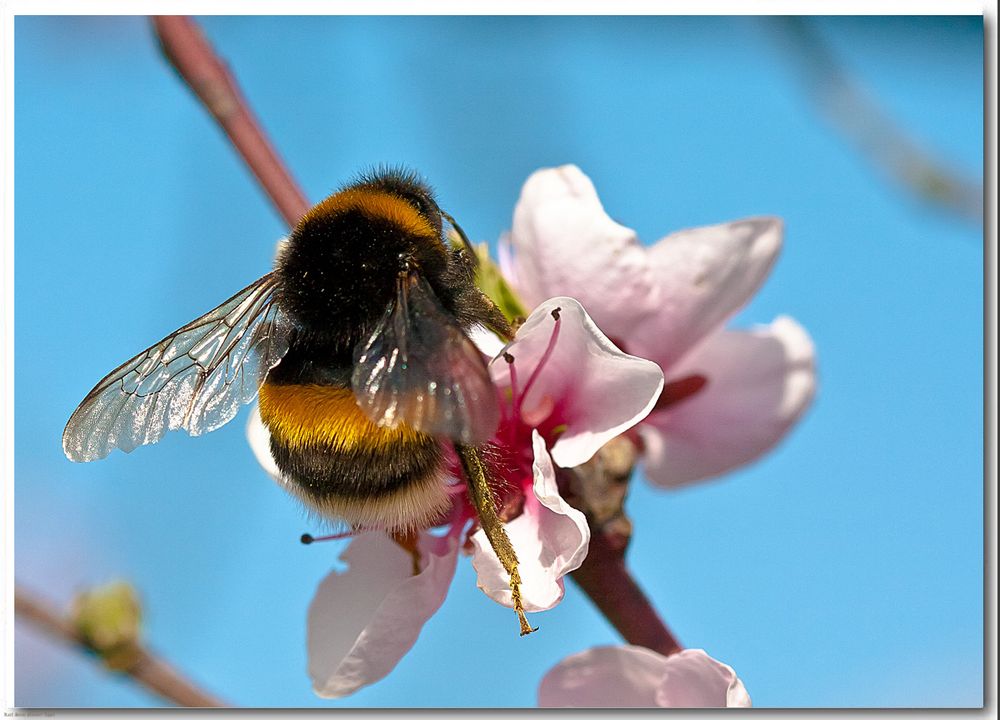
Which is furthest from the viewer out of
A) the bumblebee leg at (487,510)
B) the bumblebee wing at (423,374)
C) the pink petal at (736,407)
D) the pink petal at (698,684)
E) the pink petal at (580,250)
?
the pink petal at (736,407)

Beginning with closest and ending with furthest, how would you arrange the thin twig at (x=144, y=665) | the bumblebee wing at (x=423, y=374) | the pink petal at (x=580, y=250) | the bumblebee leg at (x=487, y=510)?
the bumblebee wing at (x=423, y=374) < the bumblebee leg at (x=487, y=510) < the pink petal at (x=580, y=250) < the thin twig at (x=144, y=665)

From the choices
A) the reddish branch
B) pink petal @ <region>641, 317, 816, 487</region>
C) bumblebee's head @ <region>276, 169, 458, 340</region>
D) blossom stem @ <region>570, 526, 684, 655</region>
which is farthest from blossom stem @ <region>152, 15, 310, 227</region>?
pink petal @ <region>641, 317, 816, 487</region>

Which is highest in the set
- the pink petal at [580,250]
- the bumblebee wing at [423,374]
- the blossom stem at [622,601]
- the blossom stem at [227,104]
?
the blossom stem at [227,104]

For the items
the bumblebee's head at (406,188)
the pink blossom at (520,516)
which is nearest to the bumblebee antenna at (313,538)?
the pink blossom at (520,516)

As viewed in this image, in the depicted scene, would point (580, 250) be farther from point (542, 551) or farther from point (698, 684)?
point (698, 684)

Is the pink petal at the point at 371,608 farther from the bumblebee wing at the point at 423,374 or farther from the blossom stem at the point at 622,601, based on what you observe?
the bumblebee wing at the point at 423,374
